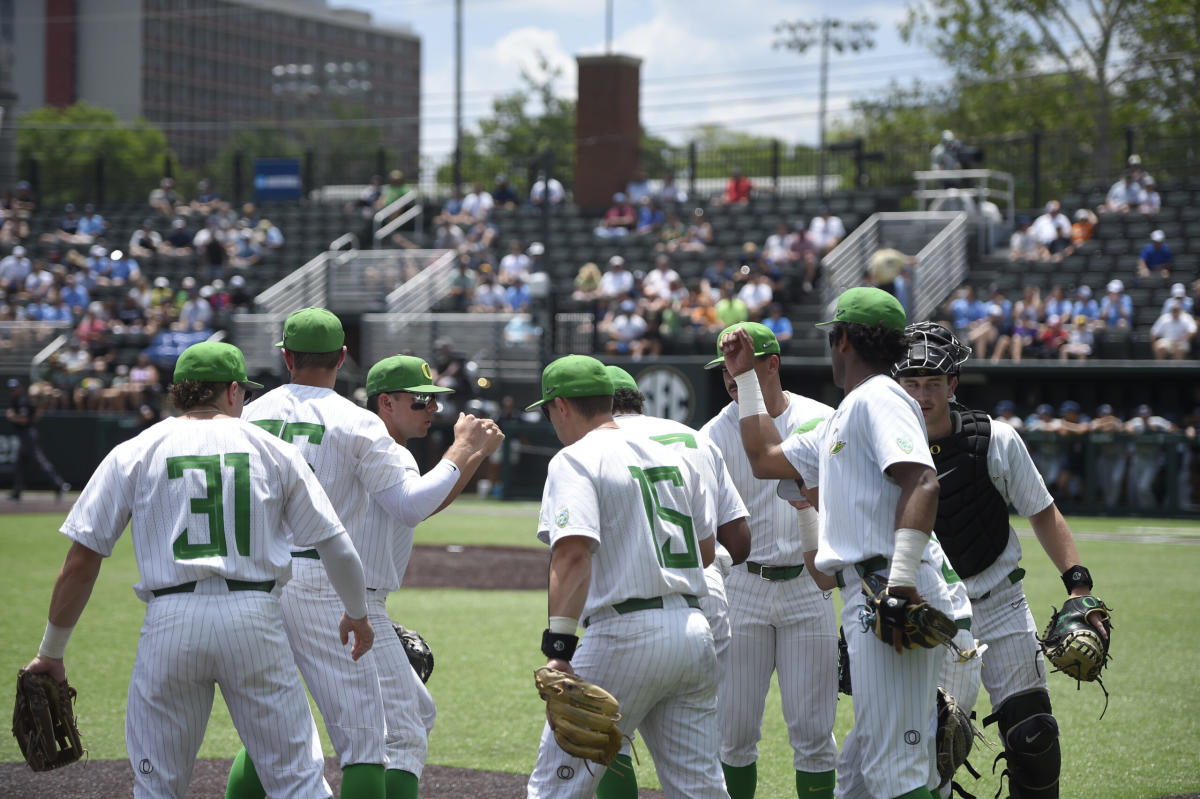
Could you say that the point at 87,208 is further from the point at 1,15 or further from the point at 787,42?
the point at 1,15

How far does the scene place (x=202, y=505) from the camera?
445 cm

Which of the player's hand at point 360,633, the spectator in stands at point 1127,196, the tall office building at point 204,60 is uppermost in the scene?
the tall office building at point 204,60

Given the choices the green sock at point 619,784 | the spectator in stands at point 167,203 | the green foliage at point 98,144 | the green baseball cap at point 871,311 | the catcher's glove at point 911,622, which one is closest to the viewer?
the catcher's glove at point 911,622

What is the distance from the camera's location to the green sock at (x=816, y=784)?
5629 mm

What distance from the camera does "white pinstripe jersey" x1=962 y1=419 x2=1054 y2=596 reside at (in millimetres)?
5457

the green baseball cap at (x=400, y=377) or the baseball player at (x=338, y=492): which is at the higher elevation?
the green baseball cap at (x=400, y=377)

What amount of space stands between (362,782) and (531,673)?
437cm

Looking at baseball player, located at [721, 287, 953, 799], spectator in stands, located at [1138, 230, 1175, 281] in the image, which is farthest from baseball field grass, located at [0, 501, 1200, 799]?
spectator in stands, located at [1138, 230, 1175, 281]

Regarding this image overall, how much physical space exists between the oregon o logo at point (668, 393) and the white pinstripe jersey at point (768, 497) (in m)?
15.7

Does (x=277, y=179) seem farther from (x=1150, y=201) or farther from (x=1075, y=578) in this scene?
(x=1075, y=578)

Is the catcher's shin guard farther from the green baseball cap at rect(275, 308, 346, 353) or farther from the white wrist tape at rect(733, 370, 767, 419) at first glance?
the green baseball cap at rect(275, 308, 346, 353)

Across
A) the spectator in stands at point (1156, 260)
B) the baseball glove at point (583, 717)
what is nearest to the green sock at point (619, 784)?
the baseball glove at point (583, 717)

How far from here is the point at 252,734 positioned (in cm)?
445

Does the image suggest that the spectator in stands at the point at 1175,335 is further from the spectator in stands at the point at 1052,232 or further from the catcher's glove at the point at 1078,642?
the catcher's glove at the point at 1078,642
